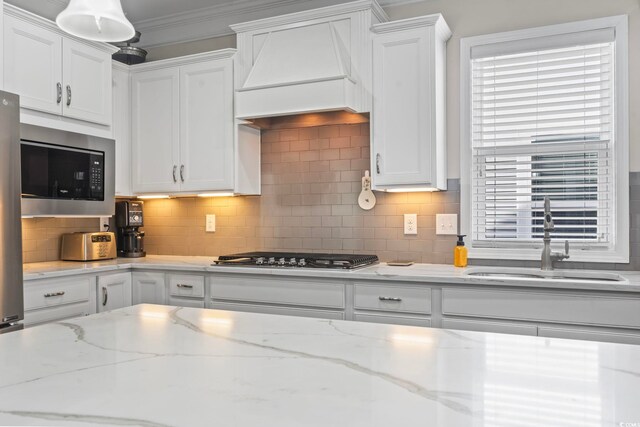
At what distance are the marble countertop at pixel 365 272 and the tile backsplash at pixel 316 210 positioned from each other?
257 millimetres

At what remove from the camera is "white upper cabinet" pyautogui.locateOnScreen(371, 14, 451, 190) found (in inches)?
119

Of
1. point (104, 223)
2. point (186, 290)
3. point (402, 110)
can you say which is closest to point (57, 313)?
point (186, 290)

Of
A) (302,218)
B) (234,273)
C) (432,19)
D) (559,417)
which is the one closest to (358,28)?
(432,19)

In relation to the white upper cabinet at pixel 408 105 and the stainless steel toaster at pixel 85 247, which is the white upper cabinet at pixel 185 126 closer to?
the stainless steel toaster at pixel 85 247

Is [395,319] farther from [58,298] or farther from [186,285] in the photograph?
[58,298]

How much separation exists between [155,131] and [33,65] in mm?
919

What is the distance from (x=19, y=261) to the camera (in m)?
2.58

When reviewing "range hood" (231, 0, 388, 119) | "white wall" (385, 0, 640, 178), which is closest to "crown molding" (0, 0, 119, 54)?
"range hood" (231, 0, 388, 119)

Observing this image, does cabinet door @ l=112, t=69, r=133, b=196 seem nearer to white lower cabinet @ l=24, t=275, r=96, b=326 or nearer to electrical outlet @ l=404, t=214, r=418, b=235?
white lower cabinet @ l=24, t=275, r=96, b=326

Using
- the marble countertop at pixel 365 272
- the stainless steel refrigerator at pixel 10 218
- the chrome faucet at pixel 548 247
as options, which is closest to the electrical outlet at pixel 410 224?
the marble countertop at pixel 365 272

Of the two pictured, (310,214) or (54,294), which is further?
(310,214)

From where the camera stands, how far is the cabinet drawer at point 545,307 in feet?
7.74

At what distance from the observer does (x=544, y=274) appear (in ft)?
9.61

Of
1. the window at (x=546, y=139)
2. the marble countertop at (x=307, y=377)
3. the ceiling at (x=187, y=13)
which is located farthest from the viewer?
the ceiling at (x=187, y=13)
